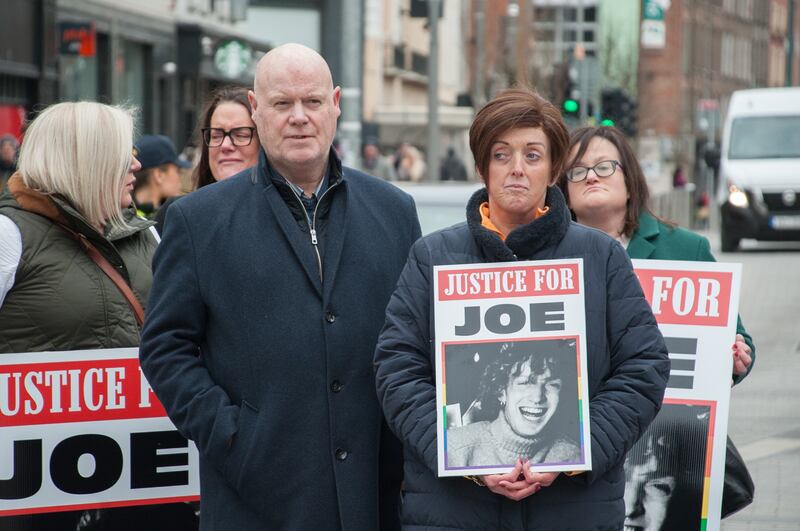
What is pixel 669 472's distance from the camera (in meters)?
5.12

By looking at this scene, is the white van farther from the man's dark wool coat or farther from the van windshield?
the man's dark wool coat

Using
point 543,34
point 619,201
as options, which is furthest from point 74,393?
point 543,34

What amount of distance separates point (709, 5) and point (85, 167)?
76.0 m

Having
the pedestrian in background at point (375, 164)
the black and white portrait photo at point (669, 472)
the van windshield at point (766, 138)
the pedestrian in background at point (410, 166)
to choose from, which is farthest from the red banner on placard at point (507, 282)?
the pedestrian in background at point (410, 166)

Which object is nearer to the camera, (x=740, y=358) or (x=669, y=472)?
(x=669, y=472)

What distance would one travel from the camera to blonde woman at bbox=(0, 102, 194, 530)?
192 inches

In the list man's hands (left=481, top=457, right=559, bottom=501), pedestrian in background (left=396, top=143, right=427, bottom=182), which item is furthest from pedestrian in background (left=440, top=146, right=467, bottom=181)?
man's hands (left=481, top=457, right=559, bottom=501)

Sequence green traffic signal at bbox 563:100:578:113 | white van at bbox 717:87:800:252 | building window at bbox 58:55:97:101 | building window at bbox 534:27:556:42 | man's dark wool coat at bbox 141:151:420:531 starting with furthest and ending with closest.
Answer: building window at bbox 534:27:556:42, green traffic signal at bbox 563:100:578:113, white van at bbox 717:87:800:252, building window at bbox 58:55:97:101, man's dark wool coat at bbox 141:151:420:531

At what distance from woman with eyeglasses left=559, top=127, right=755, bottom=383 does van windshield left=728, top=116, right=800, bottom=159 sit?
22934 mm

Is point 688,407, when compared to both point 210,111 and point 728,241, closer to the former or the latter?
point 210,111

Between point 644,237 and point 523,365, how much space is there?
1627mm

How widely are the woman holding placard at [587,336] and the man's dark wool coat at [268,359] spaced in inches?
10.4

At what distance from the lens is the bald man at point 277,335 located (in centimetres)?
421

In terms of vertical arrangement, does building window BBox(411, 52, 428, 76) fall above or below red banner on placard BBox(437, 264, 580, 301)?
above
